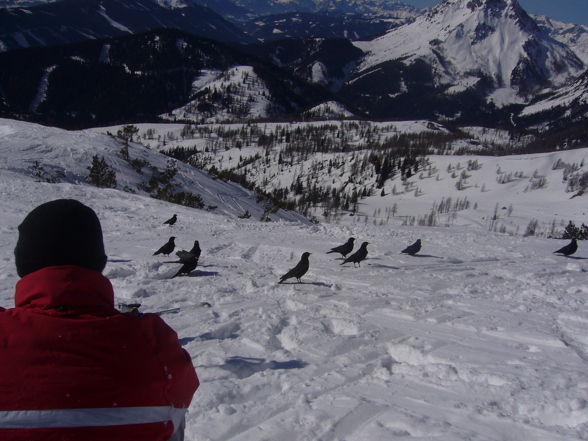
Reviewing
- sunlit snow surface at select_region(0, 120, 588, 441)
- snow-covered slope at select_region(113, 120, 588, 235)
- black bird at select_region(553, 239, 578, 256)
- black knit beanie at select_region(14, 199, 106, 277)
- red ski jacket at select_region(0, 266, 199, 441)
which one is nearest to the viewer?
red ski jacket at select_region(0, 266, 199, 441)

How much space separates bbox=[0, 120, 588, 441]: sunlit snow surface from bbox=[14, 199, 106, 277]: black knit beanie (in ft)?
6.83

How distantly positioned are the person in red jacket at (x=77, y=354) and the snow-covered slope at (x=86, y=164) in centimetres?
2213

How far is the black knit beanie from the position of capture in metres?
1.81

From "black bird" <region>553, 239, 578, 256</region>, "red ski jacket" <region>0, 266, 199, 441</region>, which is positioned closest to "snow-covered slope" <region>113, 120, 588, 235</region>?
"black bird" <region>553, 239, 578, 256</region>

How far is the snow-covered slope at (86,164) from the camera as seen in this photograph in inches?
1059

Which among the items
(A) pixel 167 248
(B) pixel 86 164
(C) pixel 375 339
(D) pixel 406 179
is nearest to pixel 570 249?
(C) pixel 375 339

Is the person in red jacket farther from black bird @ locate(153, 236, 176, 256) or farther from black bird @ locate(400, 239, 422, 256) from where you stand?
black bird @ locate(400, 239, 422, 256)

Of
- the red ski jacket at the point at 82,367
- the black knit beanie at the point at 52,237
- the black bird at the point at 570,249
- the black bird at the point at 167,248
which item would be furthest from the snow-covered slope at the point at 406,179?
the black knit beanie at the point at 52,237

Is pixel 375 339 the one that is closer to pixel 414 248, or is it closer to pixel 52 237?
pixel 52 237

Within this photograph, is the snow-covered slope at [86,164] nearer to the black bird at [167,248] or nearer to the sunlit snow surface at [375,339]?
the black bird at [167,248]

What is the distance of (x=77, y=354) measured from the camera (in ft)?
5.24

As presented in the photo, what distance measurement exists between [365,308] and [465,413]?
126 inches

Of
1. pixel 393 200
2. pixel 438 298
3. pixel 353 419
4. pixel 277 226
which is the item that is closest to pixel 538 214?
pixel 393 200

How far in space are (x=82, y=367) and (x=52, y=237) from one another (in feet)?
2.12
